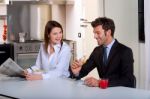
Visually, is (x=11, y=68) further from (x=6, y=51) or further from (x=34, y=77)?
(x=6, y=51)

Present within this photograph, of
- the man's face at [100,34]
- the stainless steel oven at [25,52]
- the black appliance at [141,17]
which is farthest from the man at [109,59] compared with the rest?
the stainless steel oven at [25,52]

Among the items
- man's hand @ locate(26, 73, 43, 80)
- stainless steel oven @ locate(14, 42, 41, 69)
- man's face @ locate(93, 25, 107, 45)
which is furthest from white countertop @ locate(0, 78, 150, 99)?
stainless steel oven @ locate(14, 42, 41, 69)

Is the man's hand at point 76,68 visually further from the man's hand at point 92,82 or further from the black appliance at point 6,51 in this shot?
the black appliance at point 6,51

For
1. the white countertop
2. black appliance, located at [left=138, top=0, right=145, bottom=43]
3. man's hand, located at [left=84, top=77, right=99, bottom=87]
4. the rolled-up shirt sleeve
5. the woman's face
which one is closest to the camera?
the white countertop

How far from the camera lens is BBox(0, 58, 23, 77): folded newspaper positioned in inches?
116

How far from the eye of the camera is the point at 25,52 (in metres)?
5.68

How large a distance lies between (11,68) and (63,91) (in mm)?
654

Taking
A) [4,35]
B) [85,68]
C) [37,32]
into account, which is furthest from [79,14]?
[85,68]

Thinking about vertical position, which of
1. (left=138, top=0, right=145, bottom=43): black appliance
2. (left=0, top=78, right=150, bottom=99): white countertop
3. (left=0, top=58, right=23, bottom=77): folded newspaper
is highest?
(left=138, top=0, right=145, bottom=43): black appliance

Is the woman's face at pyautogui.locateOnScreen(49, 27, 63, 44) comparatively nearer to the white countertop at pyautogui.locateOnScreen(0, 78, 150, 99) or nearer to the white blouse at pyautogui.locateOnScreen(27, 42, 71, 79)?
the white blouse at pyautogui.locateOnScreen(27, 42, 71, 79)

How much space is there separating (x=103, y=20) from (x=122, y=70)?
495 mm

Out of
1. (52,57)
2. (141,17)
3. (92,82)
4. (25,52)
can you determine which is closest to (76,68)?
(52,57)

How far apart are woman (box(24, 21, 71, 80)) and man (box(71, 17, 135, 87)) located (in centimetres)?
13

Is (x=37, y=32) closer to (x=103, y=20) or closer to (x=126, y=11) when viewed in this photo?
(x=126, y=11)
